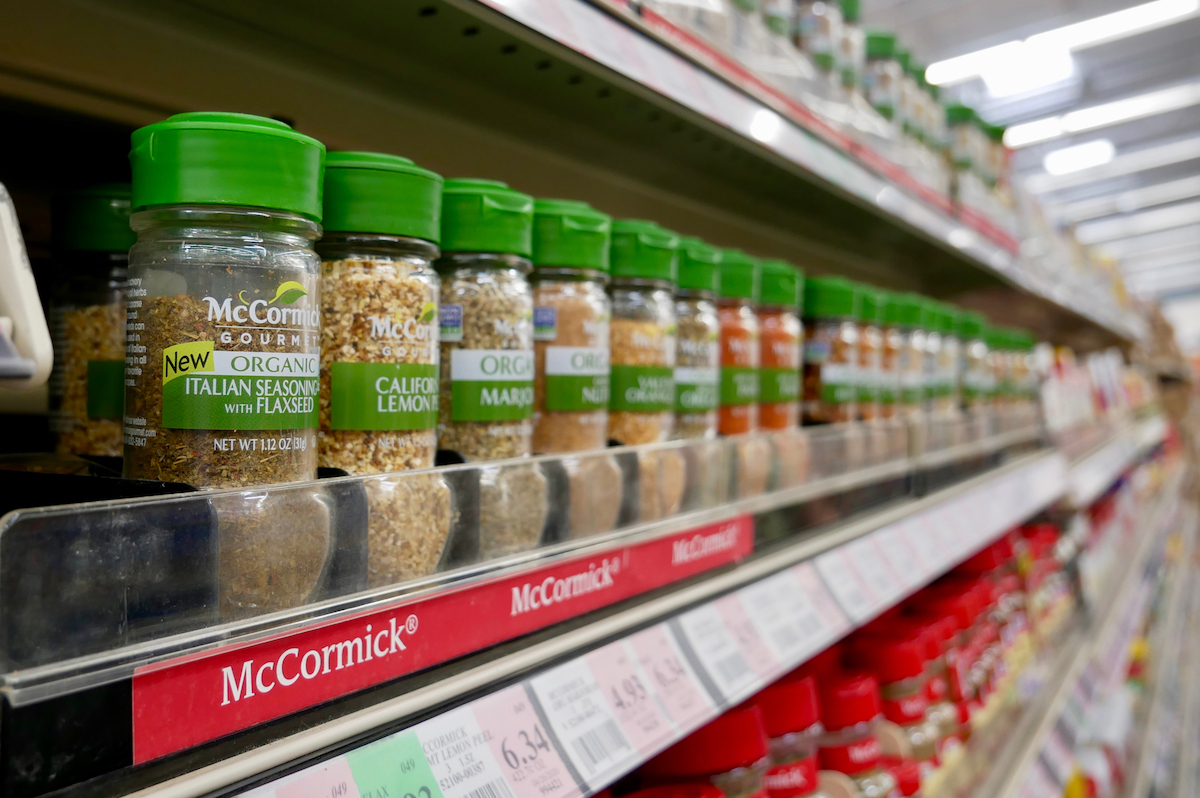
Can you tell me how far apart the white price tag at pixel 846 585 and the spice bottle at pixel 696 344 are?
0.85 ft

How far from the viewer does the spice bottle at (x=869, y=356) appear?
1.28 meters

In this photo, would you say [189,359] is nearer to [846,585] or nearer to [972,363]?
[846,585]

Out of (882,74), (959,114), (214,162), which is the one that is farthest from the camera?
(959,114)

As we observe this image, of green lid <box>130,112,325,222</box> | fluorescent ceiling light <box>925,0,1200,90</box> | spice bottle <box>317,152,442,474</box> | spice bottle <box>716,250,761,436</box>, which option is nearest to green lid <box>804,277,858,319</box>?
spice bottle <box>716,250,761,436</box>

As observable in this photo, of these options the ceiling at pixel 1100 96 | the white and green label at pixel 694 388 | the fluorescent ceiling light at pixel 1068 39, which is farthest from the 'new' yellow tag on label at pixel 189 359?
the fluorescent ceiling light at pixel 1068 39

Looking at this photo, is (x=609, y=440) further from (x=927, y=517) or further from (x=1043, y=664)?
(x=1043, y=664)

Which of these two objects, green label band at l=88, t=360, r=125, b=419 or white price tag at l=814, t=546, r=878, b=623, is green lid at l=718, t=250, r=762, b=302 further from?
green label band at l=88, t=360, r=125, b=419

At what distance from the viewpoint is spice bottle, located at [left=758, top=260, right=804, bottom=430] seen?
3.43 feet

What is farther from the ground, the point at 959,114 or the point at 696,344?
the point at 959,114

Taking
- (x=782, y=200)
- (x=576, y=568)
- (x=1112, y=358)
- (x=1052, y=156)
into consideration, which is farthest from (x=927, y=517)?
(x=1052, y=156)

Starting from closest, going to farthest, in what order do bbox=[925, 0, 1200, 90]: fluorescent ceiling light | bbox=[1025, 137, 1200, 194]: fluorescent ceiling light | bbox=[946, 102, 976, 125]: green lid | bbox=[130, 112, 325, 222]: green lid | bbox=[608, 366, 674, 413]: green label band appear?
bbox=[130, 112, 325, 222]: green lid, bbox=[608, 366, 674, 413]: green label band, bbox=[946, 102, 976, 125]: green lid, bbox=[925, 0, 1200, 90]: fluorescent ceiling light, bbox=[1025, 137, 1200, 194]: fluorescent ceiling light

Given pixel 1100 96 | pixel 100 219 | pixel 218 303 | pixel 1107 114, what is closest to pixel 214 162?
pixel 218 303

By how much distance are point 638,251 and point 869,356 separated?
0.65 meters

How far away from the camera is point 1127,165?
10.0m
